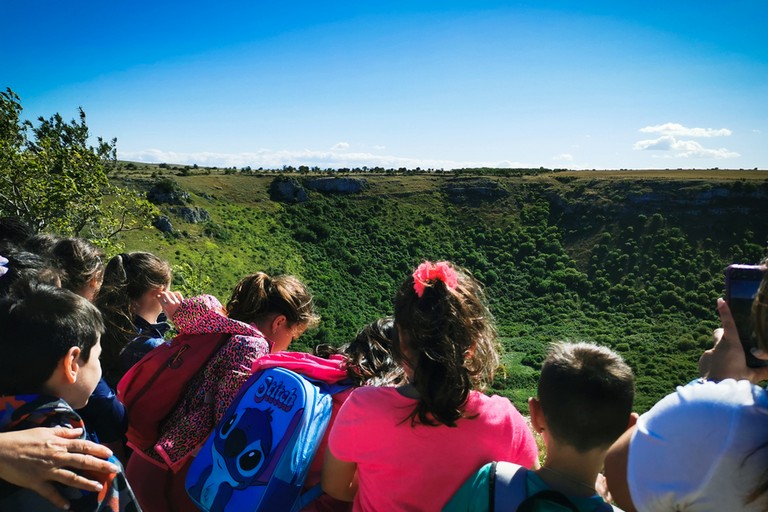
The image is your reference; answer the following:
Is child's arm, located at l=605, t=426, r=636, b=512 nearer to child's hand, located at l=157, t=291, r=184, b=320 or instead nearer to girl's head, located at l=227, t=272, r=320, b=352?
girl's head, located at l=227, t=272, r=320, b=352

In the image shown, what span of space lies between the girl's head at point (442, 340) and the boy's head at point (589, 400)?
0.33 m

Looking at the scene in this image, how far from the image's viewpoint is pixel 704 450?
1279 millimetres

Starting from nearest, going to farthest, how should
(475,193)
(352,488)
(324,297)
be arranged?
(352,488) < (324,297) < (475,193)

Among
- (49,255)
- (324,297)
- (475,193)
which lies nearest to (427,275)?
(49,255)

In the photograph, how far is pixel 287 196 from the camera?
73.2 metres

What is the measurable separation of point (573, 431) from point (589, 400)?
125 millimetres

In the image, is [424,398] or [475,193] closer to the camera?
[424,398]

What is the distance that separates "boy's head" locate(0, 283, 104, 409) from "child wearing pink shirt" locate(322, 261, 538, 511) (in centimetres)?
104

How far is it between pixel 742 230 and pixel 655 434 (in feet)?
259

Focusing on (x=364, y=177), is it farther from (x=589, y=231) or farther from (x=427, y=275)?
(x=427, y=275)

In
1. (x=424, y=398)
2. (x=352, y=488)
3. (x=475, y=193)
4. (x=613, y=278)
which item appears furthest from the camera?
(x=475, y=193)

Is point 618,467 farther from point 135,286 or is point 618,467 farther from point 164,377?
point 135,286

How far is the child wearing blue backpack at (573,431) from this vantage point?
1677mm

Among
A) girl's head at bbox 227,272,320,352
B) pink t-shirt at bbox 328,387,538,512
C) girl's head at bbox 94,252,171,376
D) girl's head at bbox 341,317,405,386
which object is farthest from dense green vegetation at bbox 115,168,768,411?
pink t-shirt at bbox 328,387,538,512
